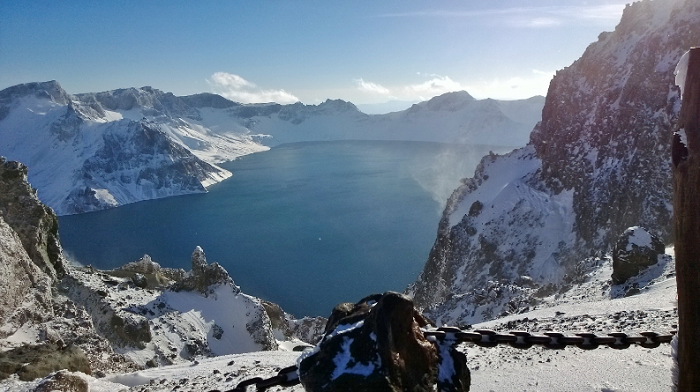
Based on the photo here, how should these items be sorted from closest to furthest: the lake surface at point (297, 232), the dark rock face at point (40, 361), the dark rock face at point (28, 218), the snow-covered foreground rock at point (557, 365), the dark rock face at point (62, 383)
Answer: the snow-covered foreground rock at point (557, 365)
the dark rock face at point (62, 383)
the dark rock face at point (40, 361)
the dark rock face at point (28, 218)
the lake surface at point (297, 232)

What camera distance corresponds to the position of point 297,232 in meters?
88.9

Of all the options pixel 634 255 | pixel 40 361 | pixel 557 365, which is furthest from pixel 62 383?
pixel 634 255

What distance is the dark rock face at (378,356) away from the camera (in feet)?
14.0

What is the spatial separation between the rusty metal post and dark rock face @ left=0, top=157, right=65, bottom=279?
89.5 feet

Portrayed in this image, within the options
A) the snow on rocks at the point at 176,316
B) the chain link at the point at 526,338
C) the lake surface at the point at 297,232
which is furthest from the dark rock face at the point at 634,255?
the lake surface at the point at 297,232

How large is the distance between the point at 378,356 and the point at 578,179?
4703 cm

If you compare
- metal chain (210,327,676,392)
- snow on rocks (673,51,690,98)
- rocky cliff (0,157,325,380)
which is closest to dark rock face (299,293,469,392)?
metal chain (210,327,676,392)

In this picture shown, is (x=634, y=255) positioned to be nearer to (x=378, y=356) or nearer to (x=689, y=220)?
(x=689, y=220)

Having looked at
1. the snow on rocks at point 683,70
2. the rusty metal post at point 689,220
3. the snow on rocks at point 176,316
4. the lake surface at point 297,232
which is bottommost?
the lake surface at point 297,232

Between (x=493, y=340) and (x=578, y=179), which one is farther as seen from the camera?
(x=578, y=179)

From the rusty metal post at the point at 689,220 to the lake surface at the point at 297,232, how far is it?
53490 mm

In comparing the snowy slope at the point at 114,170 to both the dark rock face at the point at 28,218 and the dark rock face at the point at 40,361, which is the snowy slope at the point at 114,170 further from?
the dark rock face at the point at 40,361

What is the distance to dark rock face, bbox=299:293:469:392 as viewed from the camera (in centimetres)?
426

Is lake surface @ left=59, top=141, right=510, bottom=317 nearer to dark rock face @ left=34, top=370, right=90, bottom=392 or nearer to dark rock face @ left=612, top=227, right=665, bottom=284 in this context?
dark rock face @ left=612, top=227, right=665, bottom=284
